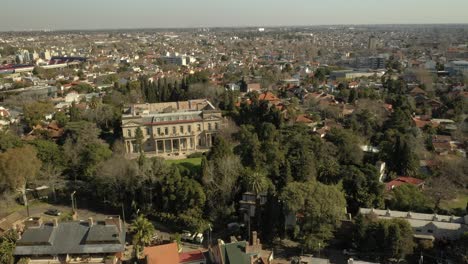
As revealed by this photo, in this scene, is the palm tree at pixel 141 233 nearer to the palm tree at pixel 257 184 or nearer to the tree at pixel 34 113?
the palm tree at pixel 257 184

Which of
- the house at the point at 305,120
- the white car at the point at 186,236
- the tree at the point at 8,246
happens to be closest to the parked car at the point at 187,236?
the white car at the point at 186,236

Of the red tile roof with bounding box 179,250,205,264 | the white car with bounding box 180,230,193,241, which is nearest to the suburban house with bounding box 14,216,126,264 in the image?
the red tile roof with bounding box 179,250,205,264

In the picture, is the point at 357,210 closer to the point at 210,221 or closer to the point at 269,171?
the point at 269,171

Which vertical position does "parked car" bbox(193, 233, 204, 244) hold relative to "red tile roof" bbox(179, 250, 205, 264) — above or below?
below

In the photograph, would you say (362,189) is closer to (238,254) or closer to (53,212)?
(238,254)

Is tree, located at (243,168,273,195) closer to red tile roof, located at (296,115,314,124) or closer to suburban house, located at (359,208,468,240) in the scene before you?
suburban house, located at (359,208,468,240)

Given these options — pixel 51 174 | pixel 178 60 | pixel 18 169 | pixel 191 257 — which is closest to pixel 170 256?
pixel 191 257

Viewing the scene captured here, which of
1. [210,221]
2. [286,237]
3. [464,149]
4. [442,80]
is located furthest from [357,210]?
[442,80]
